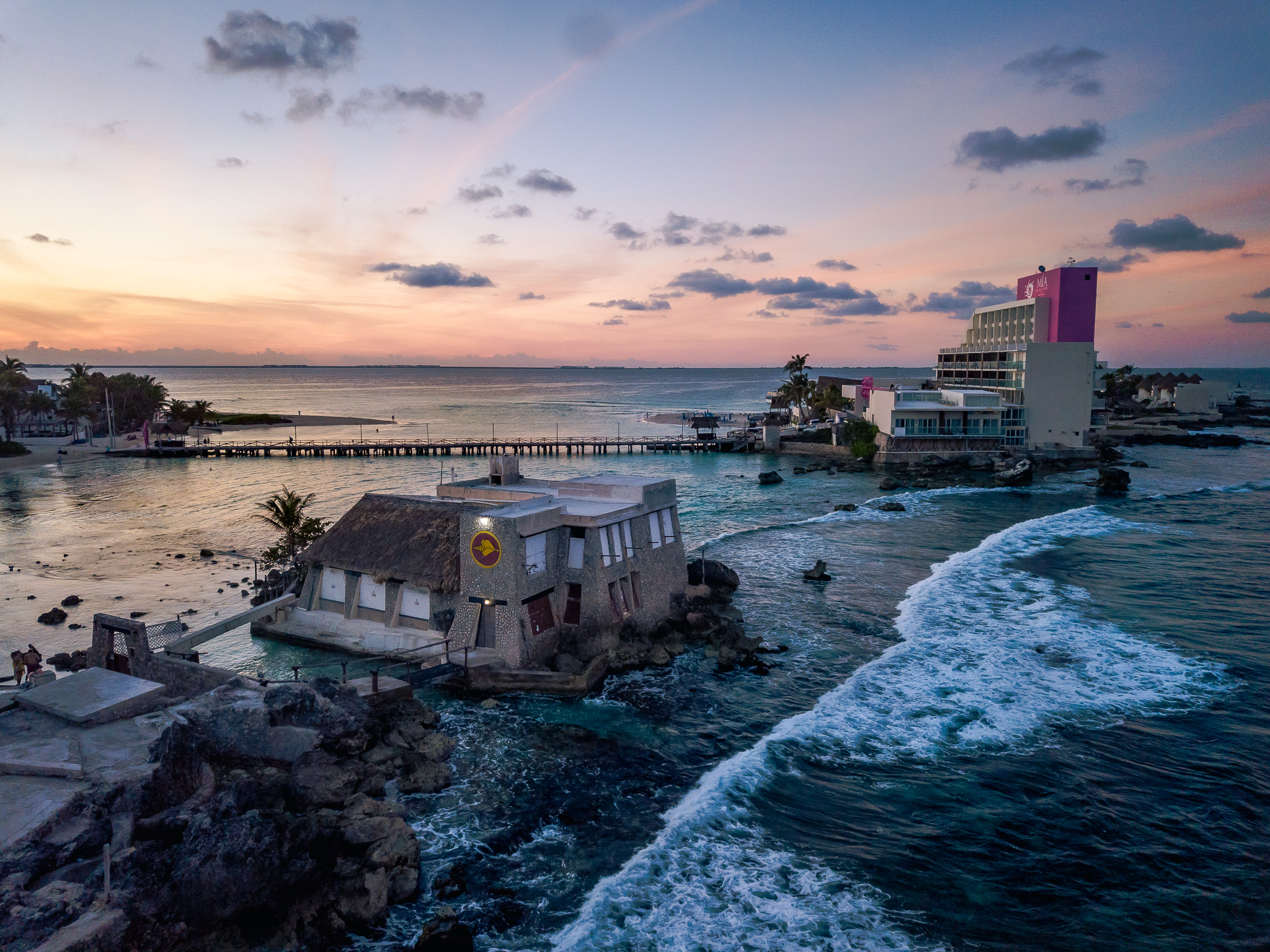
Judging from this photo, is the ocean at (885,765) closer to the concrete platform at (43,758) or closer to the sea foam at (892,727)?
the sea foam at (892,727)

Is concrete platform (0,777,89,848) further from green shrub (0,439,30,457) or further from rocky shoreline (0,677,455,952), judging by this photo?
green shrub (0,439,30,457)

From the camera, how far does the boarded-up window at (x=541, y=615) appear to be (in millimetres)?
27938

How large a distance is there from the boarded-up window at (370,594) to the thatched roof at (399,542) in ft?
1.89

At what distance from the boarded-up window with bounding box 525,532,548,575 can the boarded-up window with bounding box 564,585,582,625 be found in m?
1.74

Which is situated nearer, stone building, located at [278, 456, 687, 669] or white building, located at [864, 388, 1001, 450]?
stone building, located at [278, 456, 687, 669]

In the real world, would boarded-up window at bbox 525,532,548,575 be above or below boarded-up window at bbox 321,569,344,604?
above

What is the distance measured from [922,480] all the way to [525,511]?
63428 millimetres

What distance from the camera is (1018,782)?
2183 centimetres

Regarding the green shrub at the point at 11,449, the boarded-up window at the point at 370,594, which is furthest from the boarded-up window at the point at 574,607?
the green shrub at the point at 11,449

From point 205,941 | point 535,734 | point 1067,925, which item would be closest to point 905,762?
point 1067,925

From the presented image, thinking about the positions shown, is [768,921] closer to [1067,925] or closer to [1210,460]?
[1067,925]

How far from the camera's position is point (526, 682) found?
26.6m

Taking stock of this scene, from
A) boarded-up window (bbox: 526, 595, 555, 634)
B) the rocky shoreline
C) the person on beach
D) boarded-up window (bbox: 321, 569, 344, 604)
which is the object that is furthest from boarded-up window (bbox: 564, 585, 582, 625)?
the person on beach

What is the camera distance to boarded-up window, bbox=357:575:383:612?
3023 centimetres
